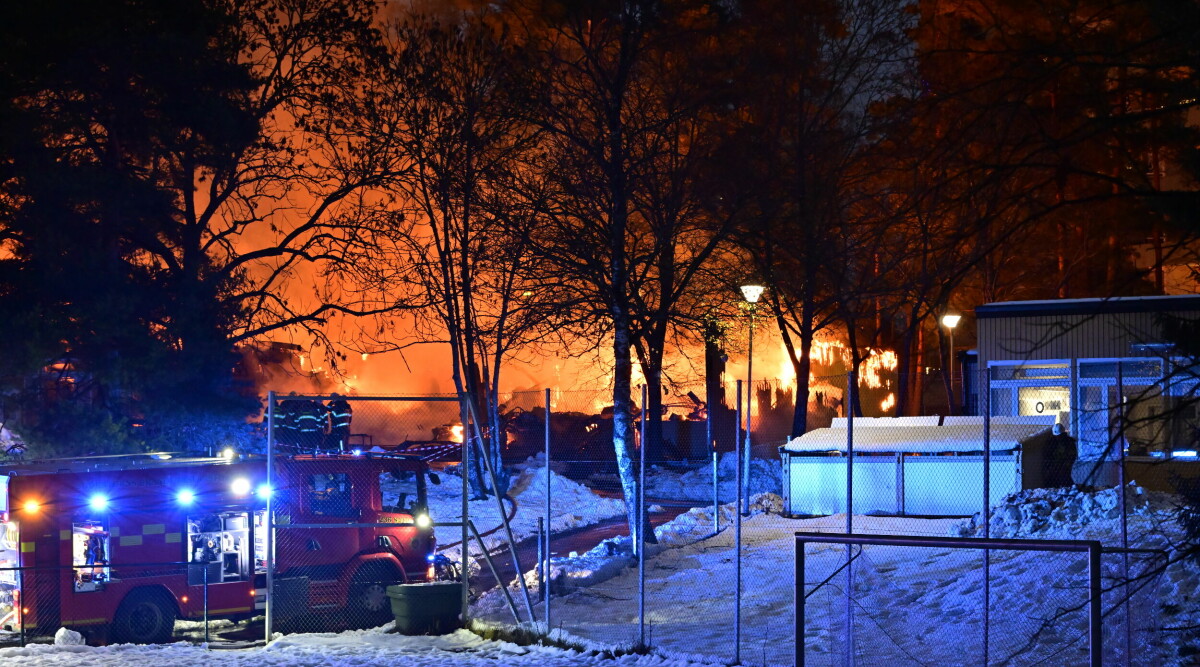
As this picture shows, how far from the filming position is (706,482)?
31875 mm

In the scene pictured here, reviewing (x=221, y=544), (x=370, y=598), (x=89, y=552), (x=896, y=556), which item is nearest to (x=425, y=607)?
(x=370, y=598)

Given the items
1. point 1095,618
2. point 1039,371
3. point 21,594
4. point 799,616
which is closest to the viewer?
point 1095,618

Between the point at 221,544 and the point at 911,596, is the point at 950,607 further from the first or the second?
the point at 221,544

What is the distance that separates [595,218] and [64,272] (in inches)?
379

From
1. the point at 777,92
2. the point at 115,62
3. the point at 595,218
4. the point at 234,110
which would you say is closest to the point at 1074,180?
the point at 777,92

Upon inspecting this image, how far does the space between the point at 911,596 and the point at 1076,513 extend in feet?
10.5

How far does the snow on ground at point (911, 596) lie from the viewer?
11.0m

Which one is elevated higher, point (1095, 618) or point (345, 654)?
point (1095, 618)

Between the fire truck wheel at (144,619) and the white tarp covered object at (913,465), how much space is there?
12247mm

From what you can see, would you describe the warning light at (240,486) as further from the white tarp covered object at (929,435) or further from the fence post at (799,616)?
the white tarp covered object at (929,435)

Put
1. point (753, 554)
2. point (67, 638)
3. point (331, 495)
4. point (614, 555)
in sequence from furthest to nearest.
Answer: point (614, 555), point (753, 554), point (331, 495), point (67, 638)

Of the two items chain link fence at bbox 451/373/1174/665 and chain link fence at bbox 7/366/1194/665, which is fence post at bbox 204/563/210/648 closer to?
chain link fence at bbox 7/366/1194/665

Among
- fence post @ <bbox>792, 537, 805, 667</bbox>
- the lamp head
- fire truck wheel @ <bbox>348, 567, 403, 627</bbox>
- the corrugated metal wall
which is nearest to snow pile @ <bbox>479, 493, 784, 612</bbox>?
fire truck wheel @ <bbox>348, 567, 403, 627</bbox>

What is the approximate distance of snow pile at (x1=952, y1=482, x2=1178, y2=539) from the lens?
46.2ft
